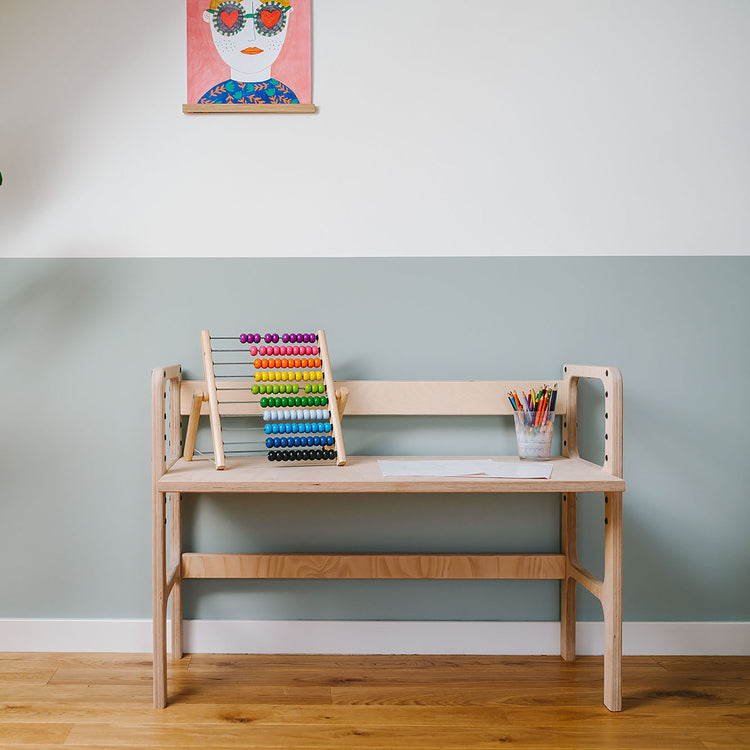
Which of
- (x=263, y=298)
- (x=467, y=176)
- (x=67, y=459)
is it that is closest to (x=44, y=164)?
(x=263, y=298)

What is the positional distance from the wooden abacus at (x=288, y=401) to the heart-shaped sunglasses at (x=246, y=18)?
0.89 meters

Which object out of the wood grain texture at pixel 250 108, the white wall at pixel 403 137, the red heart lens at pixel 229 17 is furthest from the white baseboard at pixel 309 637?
the red heart lens at pixel 229 17

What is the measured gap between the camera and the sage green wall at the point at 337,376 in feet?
6.42

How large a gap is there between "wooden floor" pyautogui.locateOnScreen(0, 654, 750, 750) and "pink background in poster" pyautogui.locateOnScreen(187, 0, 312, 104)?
162cm

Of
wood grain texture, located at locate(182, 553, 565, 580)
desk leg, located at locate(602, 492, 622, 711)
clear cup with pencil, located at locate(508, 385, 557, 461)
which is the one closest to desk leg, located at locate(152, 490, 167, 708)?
wood grain texture, located at locate(182, 553, 565, 580)

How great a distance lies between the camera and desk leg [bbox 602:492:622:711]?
1577 millimetres

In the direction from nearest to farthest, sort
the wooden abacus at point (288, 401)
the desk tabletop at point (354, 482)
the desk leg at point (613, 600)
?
the desk tabletop at point (354, 482) < the desk leg at point (613, 600) < the wooden abacus at point (288, 401)

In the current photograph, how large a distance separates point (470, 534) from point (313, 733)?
2.34ft

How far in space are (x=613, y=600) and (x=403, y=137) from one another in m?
1.38

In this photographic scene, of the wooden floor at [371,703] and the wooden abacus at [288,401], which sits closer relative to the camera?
the wooden floor at [371,703]

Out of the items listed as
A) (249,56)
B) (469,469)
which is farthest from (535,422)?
(249,56)

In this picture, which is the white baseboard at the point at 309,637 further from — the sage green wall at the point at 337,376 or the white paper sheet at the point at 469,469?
the white paper sheet at the point at 469,469

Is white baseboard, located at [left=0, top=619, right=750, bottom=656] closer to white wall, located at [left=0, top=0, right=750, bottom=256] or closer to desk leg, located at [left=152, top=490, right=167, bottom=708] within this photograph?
desk leg, located at [left=152, top=490, right=167, bottom=708]

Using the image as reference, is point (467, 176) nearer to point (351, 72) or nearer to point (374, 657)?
point (351, 72)
